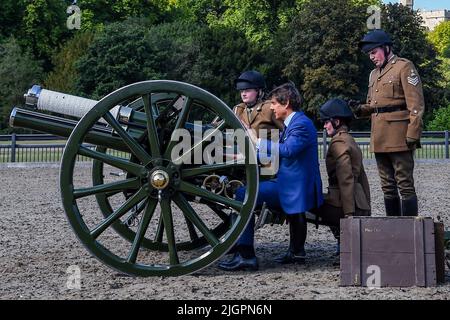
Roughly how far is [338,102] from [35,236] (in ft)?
13.1

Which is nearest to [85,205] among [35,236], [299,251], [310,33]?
[35,236]

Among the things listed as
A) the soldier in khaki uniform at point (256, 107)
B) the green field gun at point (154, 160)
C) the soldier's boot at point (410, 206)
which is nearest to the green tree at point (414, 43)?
the soldier's boot at point (410, 206)

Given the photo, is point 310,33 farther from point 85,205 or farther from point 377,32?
point 377,32

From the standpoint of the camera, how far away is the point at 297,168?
670 cm

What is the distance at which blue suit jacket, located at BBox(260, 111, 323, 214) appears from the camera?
6.60m

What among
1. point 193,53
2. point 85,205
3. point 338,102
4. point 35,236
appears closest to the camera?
point 338,102

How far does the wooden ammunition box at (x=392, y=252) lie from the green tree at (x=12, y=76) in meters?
33.3

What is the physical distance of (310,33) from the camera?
50438 millimetres

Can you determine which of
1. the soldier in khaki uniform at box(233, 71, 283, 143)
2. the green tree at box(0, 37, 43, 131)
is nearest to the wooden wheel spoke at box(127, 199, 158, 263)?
the soldier in khaki uniform at box(233, 71, 283, 143)

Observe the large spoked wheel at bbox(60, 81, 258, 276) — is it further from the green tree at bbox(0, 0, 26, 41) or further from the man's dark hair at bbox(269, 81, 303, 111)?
the green tree at bbox(0, 0, 26, 41)

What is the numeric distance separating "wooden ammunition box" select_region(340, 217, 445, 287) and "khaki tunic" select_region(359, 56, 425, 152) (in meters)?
1.31

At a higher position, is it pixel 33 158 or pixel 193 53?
pixel 193 53

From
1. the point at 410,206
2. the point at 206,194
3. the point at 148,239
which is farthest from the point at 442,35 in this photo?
the point at 206,194
